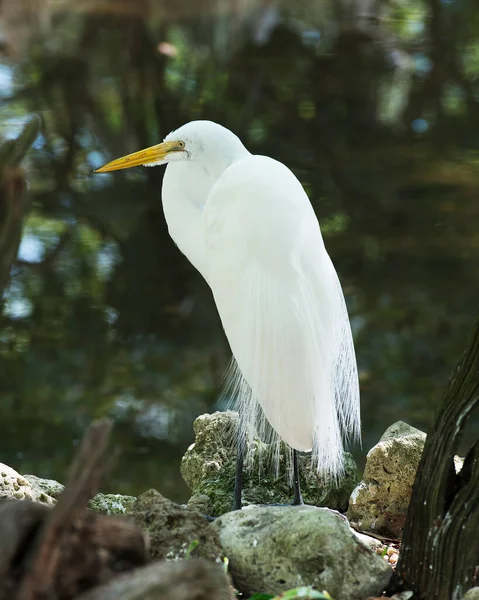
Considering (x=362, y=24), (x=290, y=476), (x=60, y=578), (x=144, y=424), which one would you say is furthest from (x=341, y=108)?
(x=60, y=578)

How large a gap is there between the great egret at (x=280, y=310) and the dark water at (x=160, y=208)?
1.55m

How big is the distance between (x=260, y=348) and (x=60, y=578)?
3.56 feet

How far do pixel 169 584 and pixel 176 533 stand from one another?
1.88ft

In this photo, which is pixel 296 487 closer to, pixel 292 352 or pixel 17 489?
pixel 292 352

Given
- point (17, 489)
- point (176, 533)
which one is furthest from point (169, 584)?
point (17, 489)

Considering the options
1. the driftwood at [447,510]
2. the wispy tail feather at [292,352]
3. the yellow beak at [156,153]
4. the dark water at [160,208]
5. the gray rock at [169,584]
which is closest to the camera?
the gray rock at [169,584]

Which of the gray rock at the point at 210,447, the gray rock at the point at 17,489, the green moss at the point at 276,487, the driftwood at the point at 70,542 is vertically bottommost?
the green moss at the point at 276,487

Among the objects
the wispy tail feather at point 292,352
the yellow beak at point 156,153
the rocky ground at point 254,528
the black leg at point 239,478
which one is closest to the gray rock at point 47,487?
the rocky ground at point 254,528

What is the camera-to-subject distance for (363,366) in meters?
5.13

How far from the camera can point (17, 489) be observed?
241 centimetres

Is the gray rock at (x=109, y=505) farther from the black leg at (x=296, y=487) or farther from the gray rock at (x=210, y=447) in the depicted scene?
the black leg at (x=296, y=487)

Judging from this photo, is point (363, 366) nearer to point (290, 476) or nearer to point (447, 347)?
point (447, 347)

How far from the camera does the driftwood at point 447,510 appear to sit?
6.32 feet

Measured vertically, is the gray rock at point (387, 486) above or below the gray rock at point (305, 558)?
below
